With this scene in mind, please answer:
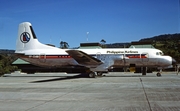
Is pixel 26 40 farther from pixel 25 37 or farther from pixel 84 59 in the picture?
pixel 84 59

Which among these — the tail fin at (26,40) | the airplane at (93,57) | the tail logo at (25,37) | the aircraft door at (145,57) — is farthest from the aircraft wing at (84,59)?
the tail logo at (25,37)

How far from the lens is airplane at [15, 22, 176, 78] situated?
3131cm

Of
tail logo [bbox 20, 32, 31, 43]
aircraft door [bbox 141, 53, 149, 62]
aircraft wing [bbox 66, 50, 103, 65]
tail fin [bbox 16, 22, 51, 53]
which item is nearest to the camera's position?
aircraft wing [bbox 66, 50, 103, 65]

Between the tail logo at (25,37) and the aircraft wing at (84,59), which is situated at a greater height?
the tail logo at (25,37)

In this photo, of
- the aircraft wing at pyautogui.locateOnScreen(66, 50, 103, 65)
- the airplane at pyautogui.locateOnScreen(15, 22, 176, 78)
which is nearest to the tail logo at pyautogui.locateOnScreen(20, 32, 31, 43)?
the airplane at pyautogui.locateOnScreen(15, 22, 176, 78)

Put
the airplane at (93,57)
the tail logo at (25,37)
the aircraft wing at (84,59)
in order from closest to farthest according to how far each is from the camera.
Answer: the aircraft wing at (84,59) → the airplane at (93,57) → the tail logo at (25,37)

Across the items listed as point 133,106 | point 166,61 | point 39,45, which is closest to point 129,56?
point 166,61

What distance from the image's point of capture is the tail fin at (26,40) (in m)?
34.8

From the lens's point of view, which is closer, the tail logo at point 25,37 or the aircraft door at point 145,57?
the aircraft door at point 145,57

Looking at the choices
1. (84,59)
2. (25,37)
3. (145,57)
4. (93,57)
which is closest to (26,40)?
(25,37)

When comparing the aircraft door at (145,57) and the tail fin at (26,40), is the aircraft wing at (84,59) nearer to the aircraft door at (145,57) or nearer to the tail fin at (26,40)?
the aircraft door at (145,57)

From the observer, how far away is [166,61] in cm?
3180

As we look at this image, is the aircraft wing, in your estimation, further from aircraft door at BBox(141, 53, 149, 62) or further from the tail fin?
the tail fin

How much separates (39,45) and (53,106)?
25548mm
